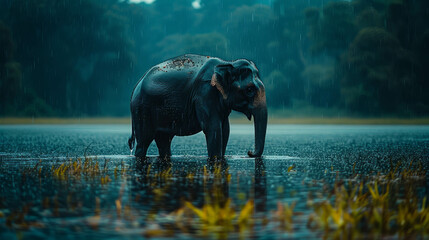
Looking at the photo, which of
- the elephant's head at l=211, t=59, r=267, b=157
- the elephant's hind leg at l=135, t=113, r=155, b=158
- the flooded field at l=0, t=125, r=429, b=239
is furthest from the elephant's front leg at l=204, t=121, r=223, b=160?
the elephant's hind leg at l=135, t=113, r=155, b=158

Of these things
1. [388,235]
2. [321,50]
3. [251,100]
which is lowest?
[388,235]

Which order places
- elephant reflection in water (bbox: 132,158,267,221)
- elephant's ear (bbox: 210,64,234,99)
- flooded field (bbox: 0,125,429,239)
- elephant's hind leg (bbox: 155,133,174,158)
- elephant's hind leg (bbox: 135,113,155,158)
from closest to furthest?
flooded field (bbox: 0,125,429,239) < elephant reflection in water (bbox: 132,158,267,221) < elephant's ear (bbox: 210,64,234,99) < elephant's hind leg (bbox: 135,113,155,158) < elephant's hind leg (bbox: 155,133,174,158)

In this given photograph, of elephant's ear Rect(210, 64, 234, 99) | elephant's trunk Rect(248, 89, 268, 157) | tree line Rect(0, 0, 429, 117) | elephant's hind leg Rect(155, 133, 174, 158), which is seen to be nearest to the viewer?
elephant's trunk Rect(248, 89, 268, 157)

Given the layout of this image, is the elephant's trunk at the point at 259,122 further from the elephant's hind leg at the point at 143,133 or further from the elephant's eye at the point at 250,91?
the elephant's hind leg at the point at 143,133

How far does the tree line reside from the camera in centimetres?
5588

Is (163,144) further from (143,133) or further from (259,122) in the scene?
(259,122)

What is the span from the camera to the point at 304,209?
7062 mm

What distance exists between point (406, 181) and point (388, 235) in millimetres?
3895

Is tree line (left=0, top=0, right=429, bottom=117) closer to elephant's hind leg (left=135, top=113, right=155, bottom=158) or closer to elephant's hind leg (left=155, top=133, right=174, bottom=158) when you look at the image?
elephant's hind leg (left=155, top=133, right=174, bottom=158)

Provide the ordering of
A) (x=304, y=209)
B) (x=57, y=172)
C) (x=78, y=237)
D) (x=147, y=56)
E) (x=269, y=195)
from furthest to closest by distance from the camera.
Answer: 1. (x=147, y=56)
2. (x=57, y=172)
3. (x=269, y=195)
4. (x=304, y=209)
5. (x=78, y=237)

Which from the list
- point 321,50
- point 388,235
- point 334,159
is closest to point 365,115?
point 321,50

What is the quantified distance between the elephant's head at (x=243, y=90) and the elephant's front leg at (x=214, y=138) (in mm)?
563

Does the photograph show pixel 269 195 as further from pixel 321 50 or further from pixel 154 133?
pixel 321 50

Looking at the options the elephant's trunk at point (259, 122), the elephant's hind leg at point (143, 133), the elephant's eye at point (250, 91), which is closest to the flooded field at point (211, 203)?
the elephant's trunk at point (259, 122)
